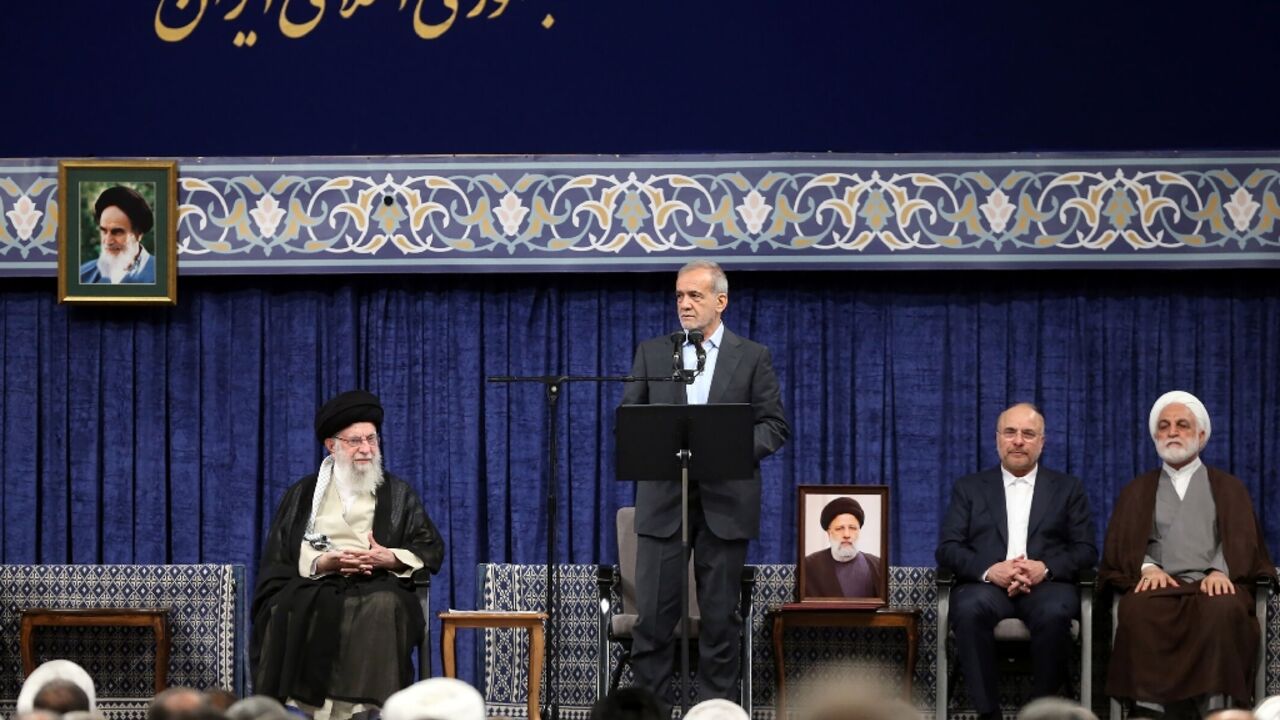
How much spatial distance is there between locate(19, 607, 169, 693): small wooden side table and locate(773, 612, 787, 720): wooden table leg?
280cm

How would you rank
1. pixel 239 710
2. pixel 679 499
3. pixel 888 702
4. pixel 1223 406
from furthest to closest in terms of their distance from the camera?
Answer: pixel 1223 406
pixel 679 499
pixel 239 710
pixel 888 702

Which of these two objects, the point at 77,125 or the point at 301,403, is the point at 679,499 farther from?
the point at 77,125

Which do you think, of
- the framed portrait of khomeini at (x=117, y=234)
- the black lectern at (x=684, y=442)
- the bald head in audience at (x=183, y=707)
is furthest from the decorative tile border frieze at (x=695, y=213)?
the bald head in audience at (x=183, y=707)

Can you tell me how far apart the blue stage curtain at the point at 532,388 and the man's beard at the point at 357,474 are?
1.38 m

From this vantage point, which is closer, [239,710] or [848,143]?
[239,710]

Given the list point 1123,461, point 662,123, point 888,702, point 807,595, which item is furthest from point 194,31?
point 888,702

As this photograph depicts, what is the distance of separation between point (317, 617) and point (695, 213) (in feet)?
9.19

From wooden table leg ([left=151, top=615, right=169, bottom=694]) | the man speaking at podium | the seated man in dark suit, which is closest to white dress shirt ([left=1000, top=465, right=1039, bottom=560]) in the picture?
the seated man in dark suit

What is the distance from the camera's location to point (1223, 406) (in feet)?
27.6

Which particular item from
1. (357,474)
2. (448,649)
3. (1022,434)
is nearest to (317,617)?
(357,474)

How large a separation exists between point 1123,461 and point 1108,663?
122 centimetres

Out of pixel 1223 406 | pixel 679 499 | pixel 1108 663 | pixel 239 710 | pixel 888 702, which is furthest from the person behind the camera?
pixel 1223 406

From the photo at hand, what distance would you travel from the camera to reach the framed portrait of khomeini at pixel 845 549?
7.73m

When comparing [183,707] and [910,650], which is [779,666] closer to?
[910,650]
